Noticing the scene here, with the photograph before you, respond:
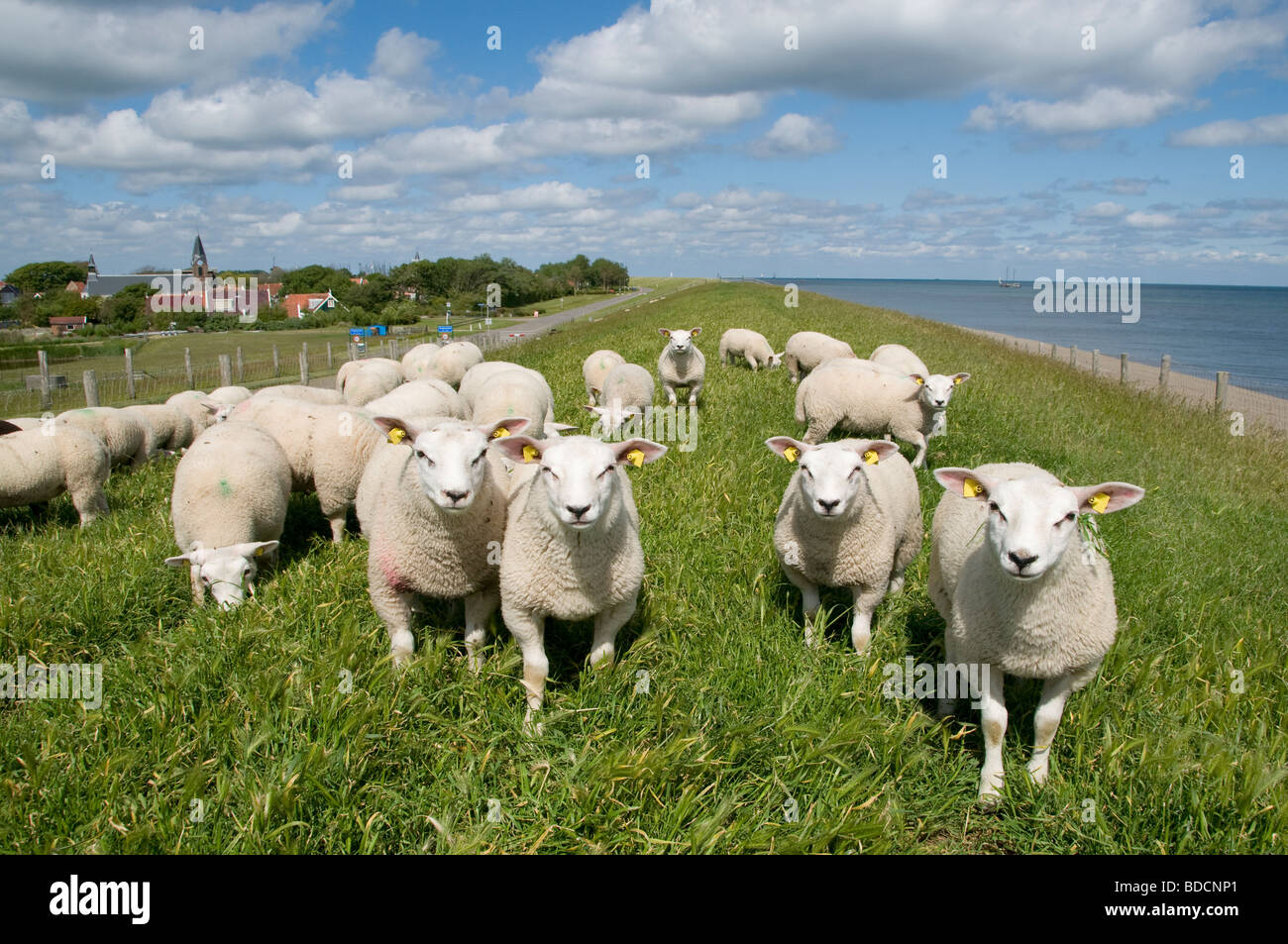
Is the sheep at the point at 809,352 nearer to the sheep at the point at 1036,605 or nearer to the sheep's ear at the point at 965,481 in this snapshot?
the sheep's ear at the point at 965,481

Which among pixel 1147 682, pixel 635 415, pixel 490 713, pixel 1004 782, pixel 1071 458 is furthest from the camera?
pixel 635 415

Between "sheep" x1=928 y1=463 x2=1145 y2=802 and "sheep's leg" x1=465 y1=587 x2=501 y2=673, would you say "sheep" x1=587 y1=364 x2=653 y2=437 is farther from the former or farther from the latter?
"sheep" x1=928 y1=463 x2=1145 y2=802

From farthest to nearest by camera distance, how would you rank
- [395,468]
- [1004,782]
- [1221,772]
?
1. [395,468]
2. [1004,782]
3. [1221,772]

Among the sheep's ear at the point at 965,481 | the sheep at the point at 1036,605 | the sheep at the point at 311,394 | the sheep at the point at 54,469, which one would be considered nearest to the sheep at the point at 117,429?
the sheep at the point at 54,469

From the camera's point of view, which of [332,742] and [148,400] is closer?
[332,742]

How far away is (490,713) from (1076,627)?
9.10 feet

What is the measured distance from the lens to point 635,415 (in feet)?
33.6

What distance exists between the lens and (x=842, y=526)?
457 centimetres

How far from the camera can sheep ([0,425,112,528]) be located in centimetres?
716

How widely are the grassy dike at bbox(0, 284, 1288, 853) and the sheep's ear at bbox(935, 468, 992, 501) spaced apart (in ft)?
3.79

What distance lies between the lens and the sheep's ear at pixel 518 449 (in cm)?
392
